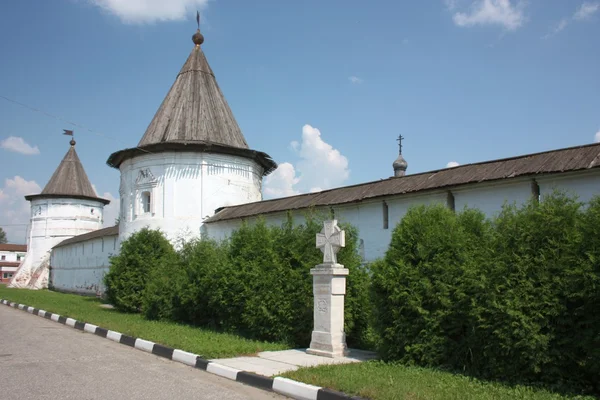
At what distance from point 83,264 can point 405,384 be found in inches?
1147

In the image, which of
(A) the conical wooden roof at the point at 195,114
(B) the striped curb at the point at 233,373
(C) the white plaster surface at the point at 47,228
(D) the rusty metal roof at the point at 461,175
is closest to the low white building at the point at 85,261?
(C) the white plaster surface at the point at 47,228

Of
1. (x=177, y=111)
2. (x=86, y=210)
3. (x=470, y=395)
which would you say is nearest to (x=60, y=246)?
(x=86, y=210)

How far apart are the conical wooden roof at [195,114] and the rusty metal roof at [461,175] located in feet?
24.0

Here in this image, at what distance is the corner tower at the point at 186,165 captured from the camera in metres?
21.5

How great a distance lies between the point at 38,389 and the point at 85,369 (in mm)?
1323

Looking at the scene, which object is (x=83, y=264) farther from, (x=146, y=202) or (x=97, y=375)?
(x=97, y=375)

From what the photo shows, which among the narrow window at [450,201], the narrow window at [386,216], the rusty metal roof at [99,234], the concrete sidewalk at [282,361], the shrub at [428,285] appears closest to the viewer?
the shrub at [428,285]

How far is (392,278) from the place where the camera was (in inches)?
302

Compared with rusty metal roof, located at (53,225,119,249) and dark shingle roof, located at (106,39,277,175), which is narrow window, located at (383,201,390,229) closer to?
dark shingle roof, located at (106,39,277,175)

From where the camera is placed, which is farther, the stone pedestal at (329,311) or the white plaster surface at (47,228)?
the white plaster surface at (47,228)

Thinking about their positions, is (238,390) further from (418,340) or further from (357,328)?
(357,328)

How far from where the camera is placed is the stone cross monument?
27.9 ft

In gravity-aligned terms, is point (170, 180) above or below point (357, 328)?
above

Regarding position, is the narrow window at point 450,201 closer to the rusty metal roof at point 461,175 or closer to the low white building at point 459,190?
the low white building at point 459,190
